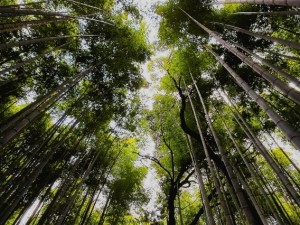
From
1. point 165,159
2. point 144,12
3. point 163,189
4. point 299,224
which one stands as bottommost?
point 299,224

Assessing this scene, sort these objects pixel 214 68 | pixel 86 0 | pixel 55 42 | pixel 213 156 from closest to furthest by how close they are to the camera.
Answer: pixel 213 156, pixel 86 0, pixel 55 42, pixel 214 68

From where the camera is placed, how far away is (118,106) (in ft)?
26.8

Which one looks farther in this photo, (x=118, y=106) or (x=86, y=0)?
(x=118, y=106)

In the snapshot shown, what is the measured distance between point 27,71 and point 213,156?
5391 mm

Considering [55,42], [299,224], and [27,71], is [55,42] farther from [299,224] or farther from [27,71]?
[299,224]

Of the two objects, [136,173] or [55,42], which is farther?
[136,173]

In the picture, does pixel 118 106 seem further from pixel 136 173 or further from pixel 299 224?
pixel 299 224

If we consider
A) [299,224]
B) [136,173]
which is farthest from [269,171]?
[136,173]

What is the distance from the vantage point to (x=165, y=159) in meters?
8.21

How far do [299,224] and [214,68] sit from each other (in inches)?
216

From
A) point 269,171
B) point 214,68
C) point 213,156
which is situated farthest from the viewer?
point 269,171

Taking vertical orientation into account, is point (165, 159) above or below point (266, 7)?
below

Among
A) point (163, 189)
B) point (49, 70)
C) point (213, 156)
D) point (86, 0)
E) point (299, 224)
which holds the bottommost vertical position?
point (213, 156)

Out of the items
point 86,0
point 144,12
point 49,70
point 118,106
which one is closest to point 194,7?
point 144,12
